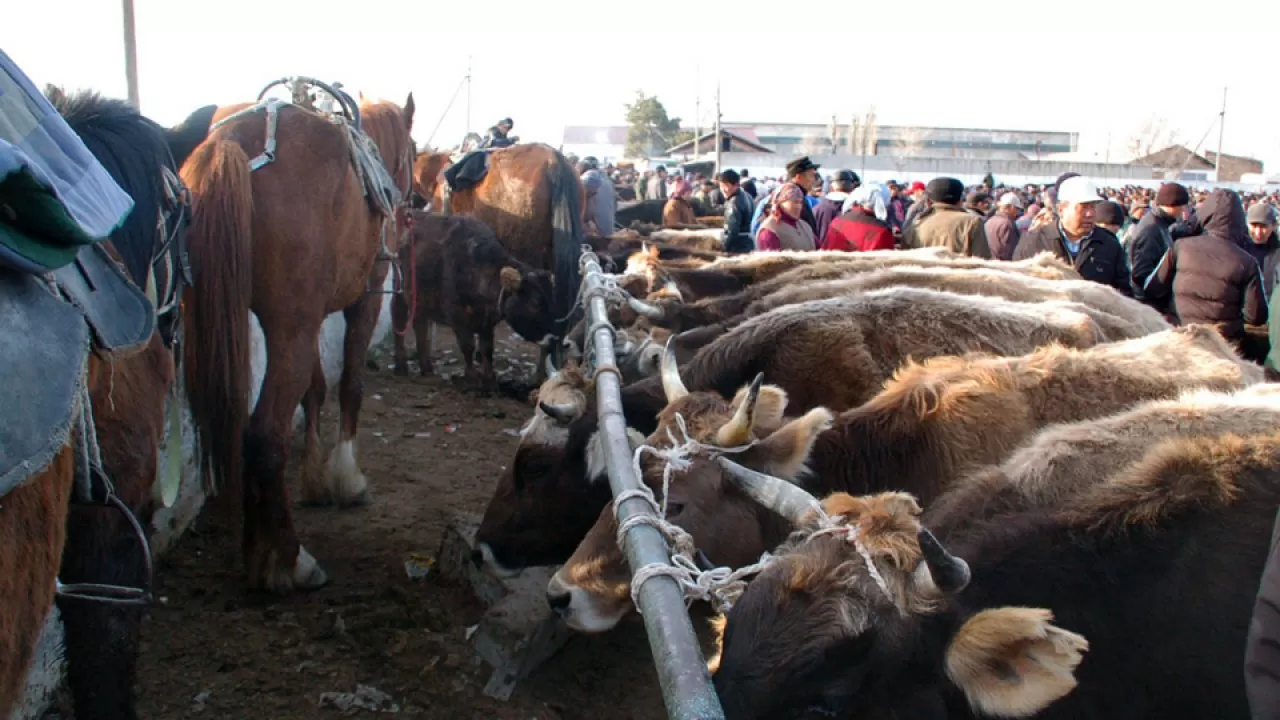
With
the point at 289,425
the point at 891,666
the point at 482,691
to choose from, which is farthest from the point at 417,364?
the point at 891,666

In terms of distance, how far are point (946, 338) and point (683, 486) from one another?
203cm

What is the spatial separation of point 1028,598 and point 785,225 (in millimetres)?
6643

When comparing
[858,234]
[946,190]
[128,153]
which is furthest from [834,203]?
[128,153]

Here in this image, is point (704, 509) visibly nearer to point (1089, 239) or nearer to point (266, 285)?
point (266, 285)

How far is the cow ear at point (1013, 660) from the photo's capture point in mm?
1571

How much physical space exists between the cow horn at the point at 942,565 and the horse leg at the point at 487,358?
728 cm

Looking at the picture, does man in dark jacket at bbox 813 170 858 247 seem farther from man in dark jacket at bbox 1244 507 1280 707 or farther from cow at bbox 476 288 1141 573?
man in dark jacket at bbox 1244 507 1280 707

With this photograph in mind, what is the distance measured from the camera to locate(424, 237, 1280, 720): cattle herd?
1759mm

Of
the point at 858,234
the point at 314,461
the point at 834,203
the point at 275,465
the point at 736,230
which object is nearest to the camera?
the point at 275,465

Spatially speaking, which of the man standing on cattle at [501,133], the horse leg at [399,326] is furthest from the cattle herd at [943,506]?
the man standing on cattle at [501,133]

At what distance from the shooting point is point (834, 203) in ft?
34.3

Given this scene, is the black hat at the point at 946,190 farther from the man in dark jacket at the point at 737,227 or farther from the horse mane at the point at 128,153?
the horse mane at the point at 128,153

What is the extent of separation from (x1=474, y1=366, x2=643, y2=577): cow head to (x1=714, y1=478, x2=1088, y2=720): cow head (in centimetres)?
172

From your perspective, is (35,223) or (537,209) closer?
(35,223)
